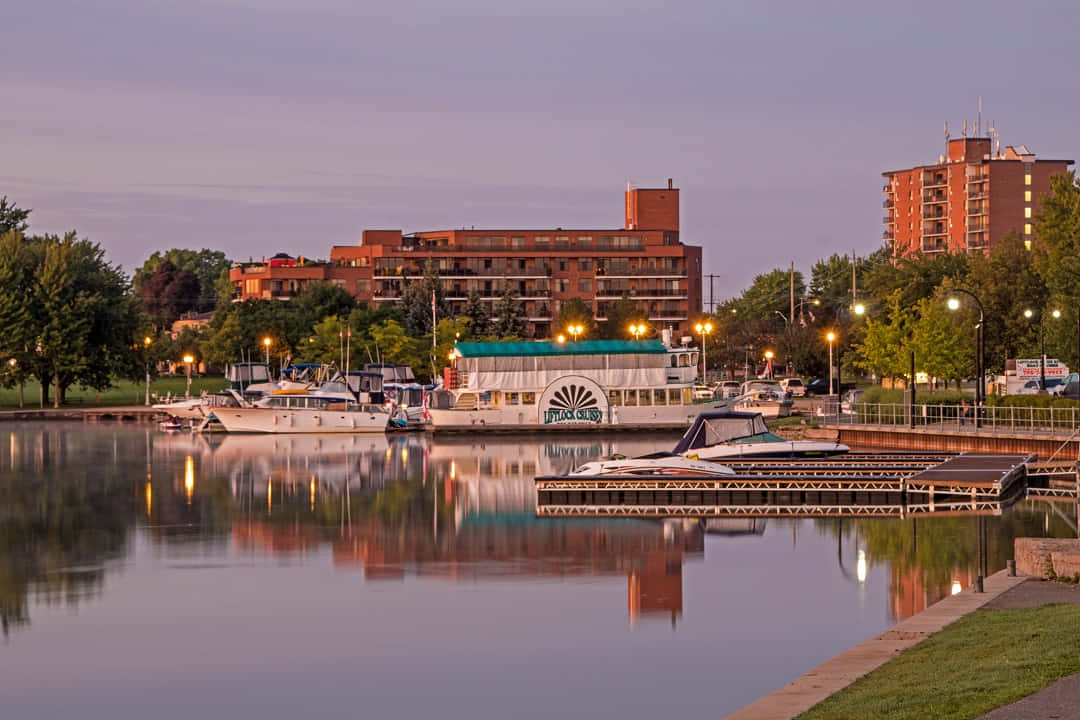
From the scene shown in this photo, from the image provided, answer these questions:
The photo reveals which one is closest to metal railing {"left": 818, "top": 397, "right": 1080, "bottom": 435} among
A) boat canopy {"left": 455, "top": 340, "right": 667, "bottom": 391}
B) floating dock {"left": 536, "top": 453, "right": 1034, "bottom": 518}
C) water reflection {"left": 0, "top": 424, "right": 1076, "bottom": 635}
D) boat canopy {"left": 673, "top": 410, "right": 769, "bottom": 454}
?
boat canopy {"left": 673, "top": 410, "right": 769, "bottom": 454}

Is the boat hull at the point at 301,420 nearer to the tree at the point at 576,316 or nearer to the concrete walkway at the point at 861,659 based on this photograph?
the tree at the point at 576,316

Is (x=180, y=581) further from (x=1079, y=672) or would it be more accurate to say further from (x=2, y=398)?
(x=2, y=398)

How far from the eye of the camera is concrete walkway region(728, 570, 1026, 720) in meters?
18.9

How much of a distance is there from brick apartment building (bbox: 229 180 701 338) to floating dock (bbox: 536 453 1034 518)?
121 metres

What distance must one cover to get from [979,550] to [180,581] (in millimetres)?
18623

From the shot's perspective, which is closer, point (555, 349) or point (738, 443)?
point (738, 443)

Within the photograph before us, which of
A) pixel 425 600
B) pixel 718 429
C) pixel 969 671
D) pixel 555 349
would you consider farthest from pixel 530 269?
pixel 969 671

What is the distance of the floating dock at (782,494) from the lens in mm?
44438

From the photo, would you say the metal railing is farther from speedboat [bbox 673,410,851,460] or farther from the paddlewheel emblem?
the paddlewheel emblem

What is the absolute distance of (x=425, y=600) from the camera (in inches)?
1264

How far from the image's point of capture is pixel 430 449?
7756cm

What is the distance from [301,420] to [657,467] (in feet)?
153

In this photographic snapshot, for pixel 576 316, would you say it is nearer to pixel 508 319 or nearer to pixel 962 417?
pixel 508 319

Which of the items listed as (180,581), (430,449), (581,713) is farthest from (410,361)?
(581,713)
